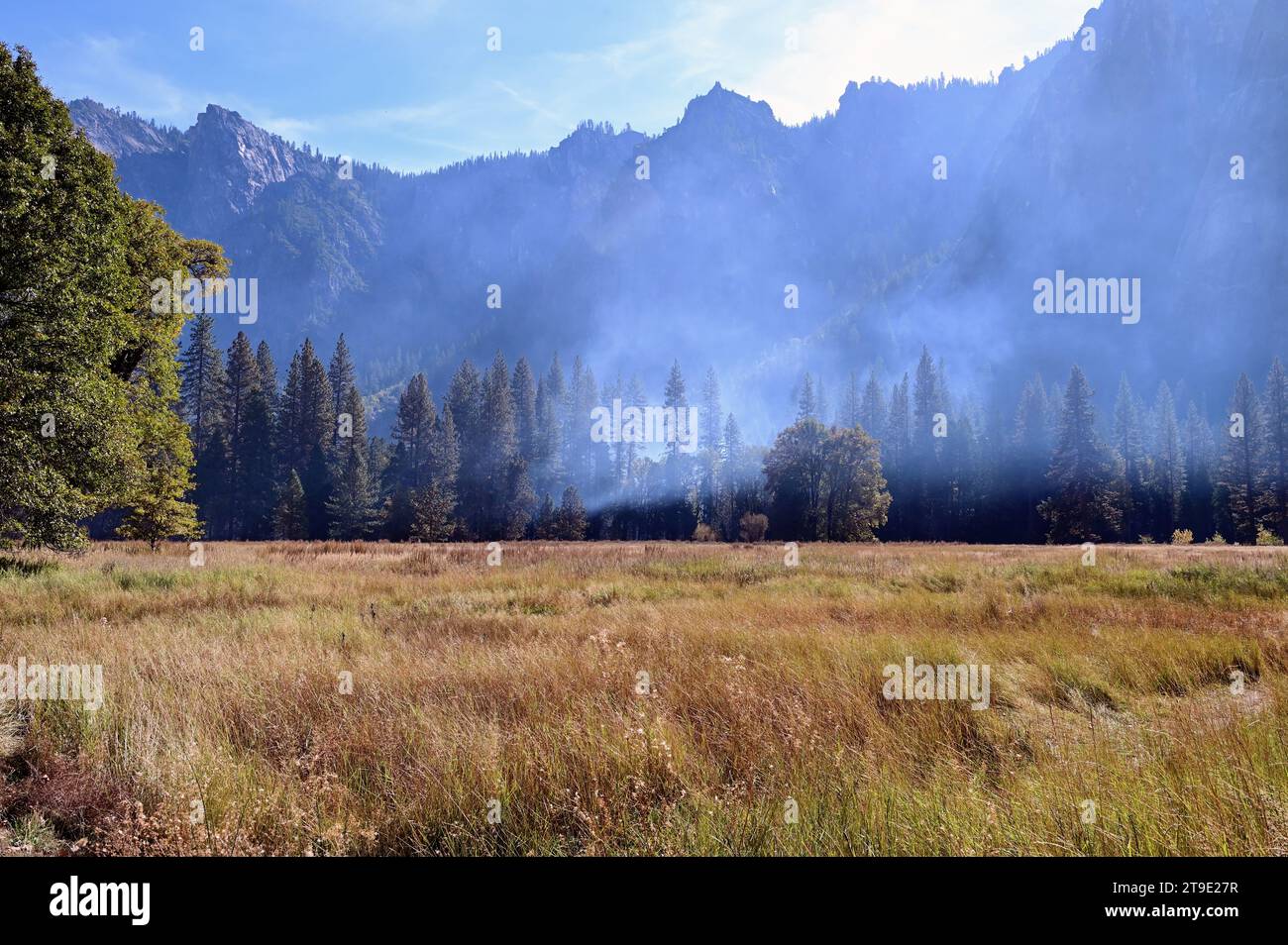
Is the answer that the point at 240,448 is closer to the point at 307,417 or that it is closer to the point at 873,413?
the point at 307,417

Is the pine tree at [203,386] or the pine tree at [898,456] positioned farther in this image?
the pine tree at [898,456]

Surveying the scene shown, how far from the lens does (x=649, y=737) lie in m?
3.92

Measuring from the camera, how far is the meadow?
10.1 feet

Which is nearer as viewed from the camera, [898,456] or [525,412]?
[898,456]

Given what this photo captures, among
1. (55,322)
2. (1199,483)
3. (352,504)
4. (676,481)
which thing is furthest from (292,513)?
(1199,483)

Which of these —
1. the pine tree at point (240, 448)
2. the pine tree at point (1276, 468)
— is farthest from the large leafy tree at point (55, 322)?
the pine tree at point (1276, 468)

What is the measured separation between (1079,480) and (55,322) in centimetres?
6987

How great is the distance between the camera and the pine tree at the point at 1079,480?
52.9m

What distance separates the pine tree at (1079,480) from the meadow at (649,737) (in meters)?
54.2

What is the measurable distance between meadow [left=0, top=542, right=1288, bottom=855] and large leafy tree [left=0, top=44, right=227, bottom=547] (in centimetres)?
389

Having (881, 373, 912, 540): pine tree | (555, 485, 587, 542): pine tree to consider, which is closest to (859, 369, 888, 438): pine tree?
(881, 373, 912, 540): pine tree

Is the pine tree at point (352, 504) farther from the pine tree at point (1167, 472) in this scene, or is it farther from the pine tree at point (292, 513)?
the pine tree at point (1167, 472)
